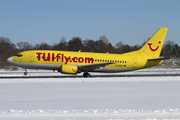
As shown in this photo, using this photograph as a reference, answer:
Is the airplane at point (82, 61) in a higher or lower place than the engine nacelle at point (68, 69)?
higher

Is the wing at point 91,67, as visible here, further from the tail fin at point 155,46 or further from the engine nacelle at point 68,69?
the tail fin at point 155,46

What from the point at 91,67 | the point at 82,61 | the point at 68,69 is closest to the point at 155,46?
the point at 91,67

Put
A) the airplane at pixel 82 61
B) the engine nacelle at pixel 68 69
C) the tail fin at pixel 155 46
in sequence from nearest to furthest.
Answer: the engine nacelle at pixel 68 69
the airplane at pixel 82 61
the tail fin at pixel 155 46

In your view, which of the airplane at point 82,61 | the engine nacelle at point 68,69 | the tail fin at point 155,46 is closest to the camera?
the engine nacelle at point 68,69

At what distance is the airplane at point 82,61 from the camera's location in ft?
88.8

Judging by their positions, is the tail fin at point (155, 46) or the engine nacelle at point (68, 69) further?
the tail fin at point (155, 46)

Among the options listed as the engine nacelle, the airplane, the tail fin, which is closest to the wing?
the airplane

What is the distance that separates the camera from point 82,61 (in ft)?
91.5

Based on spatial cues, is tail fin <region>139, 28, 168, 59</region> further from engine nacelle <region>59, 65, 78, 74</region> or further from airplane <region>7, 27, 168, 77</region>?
engine nacelle <region>59, 65, 78, 74</region>

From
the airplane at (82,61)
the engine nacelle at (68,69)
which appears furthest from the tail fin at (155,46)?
the engine nacelle at (68,69)

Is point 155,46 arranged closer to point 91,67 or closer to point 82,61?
point 91,67

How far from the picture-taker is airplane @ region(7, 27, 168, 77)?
27.1 metres

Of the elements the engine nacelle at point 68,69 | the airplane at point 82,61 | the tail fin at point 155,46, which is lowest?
the engine nacelle at point 68,69

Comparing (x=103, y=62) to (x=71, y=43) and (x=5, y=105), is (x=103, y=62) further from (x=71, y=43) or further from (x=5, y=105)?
(x=71, y=43)
